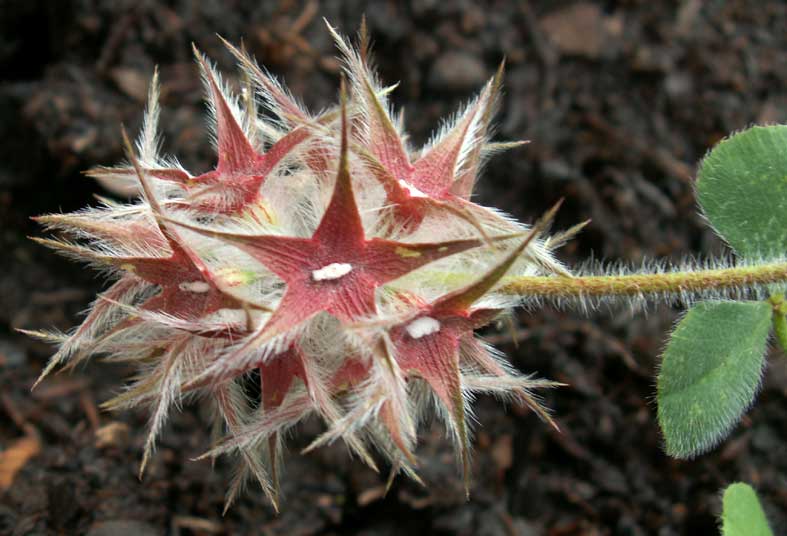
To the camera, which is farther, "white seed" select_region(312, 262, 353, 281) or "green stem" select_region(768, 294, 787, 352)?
"green stem" select_region(768, 294, 787, 352)

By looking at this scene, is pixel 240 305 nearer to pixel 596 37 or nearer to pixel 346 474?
pixel 346 474

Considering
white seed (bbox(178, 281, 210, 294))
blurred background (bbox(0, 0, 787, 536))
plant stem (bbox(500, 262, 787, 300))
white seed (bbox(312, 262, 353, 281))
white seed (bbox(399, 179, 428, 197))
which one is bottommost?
blurred background (bbox(0, 0, 787, 536))

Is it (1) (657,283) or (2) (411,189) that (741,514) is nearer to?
(1) (657,283)

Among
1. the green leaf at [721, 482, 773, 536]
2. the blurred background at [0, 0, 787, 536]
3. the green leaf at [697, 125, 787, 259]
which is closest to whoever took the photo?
the green leaf at [721, 482, 773, 536]

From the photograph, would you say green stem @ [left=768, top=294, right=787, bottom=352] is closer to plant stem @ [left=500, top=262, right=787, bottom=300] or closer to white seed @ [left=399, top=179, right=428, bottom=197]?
plant stem @ [left=500, top=262, right=787, bottom=300]

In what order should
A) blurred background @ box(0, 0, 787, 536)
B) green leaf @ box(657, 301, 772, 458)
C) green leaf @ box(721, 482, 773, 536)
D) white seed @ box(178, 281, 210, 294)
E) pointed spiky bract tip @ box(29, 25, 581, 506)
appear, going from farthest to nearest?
blurred background @ box(0, 0, 787, 536) < green leaf @ box(657, 301, 772, 458) < green leaf @ box(721, 482, 773, 536) < white seed @ box(178, 281, 210, 294) < pointed spiky bract tip @ box(29, 25, 581, 506)

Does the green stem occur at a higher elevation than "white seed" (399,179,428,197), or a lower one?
lower

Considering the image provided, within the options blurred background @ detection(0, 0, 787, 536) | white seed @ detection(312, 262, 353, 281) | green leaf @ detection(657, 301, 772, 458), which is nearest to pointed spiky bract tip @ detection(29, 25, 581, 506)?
white seed @ detection(312, 262, 353, 281)

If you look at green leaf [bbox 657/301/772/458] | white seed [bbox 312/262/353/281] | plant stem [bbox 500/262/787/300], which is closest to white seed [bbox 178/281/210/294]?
white seed [bbox 312/262/353/281]

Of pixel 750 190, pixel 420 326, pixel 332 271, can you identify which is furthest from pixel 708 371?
pixel 332 271
